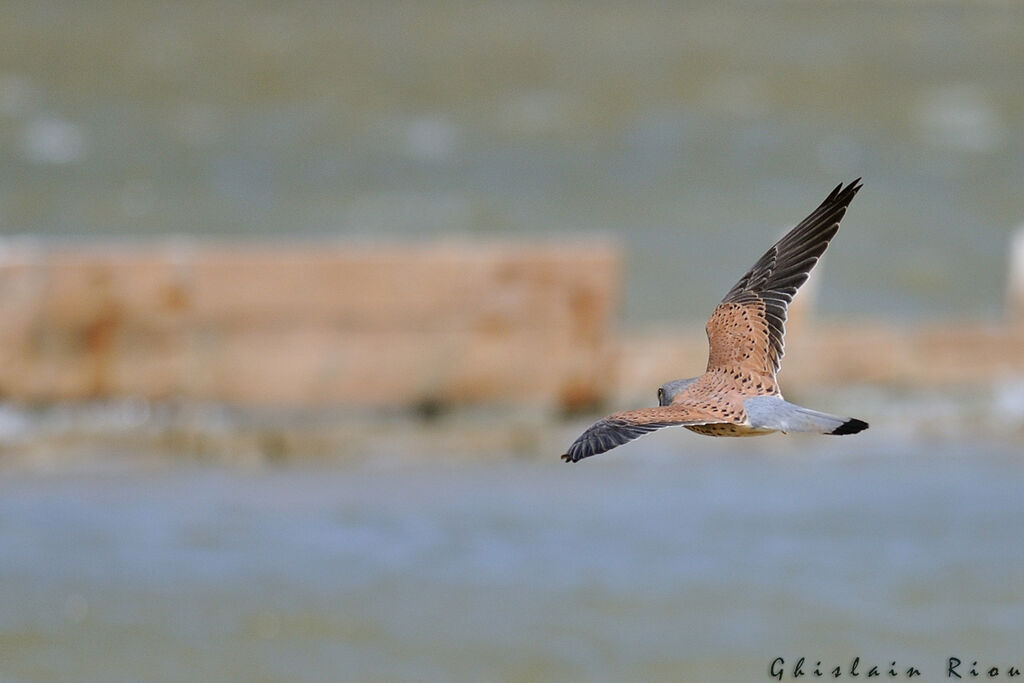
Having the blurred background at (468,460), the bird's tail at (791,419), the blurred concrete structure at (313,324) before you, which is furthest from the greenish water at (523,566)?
the bird's tail at (791,419)

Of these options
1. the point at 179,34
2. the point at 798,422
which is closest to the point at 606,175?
the point at 179,34

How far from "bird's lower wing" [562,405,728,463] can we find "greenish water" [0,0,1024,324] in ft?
30.3

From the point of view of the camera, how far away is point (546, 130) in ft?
60.2

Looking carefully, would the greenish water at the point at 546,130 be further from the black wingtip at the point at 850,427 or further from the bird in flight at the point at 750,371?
the black wingtip at the point at 850,427

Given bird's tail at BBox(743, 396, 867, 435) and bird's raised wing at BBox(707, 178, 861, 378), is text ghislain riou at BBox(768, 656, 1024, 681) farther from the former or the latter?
bird's tail at BBox(743, 396, 867, 435)

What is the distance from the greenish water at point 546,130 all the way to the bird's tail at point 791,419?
9089mm

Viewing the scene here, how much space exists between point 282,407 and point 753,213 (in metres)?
7.54

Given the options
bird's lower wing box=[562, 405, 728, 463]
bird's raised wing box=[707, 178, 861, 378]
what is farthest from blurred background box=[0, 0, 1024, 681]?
bird's lower wing box=[562, 405, 728, 463]

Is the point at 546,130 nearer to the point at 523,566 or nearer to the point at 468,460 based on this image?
the point at 468,460

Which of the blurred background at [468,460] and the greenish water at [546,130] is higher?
the greenish water at [546,130]

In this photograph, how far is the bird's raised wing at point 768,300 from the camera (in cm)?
465

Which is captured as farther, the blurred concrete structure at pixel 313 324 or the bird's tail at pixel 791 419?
the blurred concrete structure at pixel 313 324

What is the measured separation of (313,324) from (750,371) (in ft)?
17.5

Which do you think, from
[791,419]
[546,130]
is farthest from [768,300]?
[546,130]
